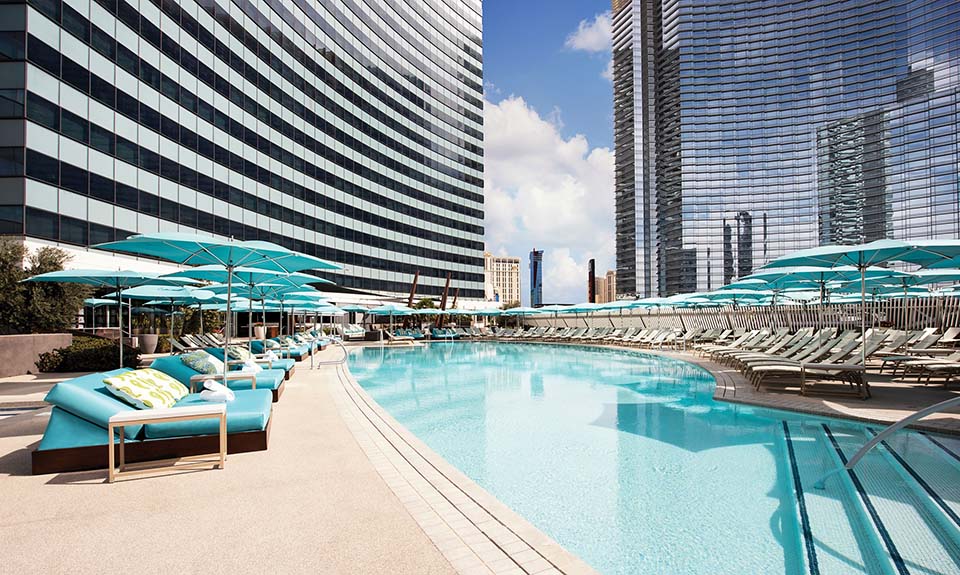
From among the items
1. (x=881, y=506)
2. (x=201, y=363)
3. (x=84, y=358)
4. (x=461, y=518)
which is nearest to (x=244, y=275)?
(x=201, y=363)

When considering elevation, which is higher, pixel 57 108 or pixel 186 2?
pixel 186 2

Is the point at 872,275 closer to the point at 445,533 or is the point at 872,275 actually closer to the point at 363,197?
the point at 445,533

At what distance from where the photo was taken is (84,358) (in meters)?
12.1

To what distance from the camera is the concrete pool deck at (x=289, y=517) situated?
2.63 meters

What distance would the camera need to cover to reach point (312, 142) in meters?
40.7

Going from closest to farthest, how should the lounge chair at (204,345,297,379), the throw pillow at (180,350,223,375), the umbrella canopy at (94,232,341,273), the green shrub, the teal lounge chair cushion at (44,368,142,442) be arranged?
the teal lounge chair cushion at (44,368,142,442) → the umbrella canopy at (94,232,341,273) → the throw pillow at (180,350,223,375) → the lounge chair at (204,345,297,379) → the green shrub

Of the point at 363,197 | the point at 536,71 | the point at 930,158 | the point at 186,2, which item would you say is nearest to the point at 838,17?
the point at 930,158

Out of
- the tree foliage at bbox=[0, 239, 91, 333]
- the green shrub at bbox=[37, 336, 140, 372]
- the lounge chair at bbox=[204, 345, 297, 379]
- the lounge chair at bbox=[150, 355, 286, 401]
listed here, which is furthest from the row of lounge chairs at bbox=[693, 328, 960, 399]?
the tree foliage at bbox=[0, 239, 91, 333]

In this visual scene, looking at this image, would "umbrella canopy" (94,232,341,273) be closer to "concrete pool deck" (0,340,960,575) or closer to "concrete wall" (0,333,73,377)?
"concrete pool deck" (0,340,960,575)

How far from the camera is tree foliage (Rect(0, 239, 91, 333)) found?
12.3m

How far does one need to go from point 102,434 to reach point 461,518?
3.35m

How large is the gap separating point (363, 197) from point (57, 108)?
91.3 feet

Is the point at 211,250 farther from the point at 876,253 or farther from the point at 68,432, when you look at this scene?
the point at 876,253

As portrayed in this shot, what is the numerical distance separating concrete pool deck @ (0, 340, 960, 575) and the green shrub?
774 cm
